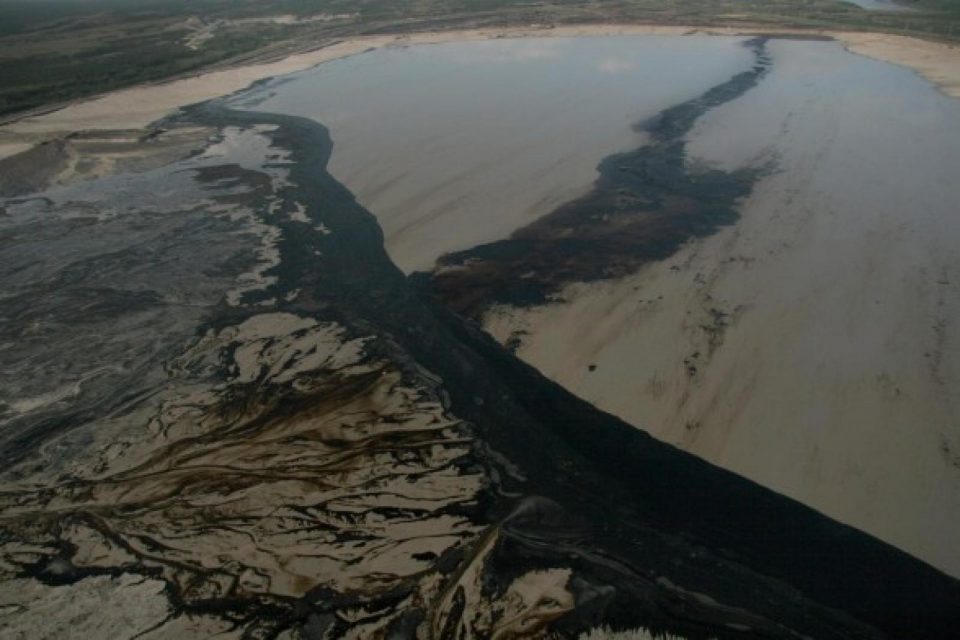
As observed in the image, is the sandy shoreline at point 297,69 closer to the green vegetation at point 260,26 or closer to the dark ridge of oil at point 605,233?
the green vegetation at point 260,26

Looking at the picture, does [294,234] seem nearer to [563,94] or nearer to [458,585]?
[458,585]

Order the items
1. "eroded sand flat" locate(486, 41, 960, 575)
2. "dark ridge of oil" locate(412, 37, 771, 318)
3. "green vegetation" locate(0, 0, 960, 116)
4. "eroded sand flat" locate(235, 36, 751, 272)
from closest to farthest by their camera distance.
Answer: "eroded sand flat" locate(486, 41, 960, 575), "dark ridge of oil" locate(412, 37, 771, 318), "eroded sand flat" locate(235, 36, 751, 272), "green vegetation" locate(0, 0, 960, 116)

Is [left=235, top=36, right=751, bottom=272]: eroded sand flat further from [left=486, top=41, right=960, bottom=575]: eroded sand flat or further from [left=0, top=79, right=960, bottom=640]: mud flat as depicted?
[left=486, top=41, right=960, bottom=575]: eroded sand flat

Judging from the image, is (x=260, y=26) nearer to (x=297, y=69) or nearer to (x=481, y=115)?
(x=297, y=69)

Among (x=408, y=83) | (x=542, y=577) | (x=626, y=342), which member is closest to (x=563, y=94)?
(x=408, y=83)

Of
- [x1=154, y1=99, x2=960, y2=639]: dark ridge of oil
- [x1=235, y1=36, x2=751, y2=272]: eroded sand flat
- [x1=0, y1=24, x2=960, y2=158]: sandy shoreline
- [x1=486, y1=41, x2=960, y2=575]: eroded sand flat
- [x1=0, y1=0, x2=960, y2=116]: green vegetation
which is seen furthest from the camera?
[x1=0, y1=0, x2=960, y2=116]: green vegetation

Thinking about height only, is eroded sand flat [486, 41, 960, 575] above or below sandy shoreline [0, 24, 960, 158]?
below

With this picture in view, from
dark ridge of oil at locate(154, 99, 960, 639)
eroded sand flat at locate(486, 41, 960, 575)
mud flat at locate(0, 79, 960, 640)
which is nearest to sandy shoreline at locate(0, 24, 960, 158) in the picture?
eroded sand flat at locate(486, 41, 960, 575)
